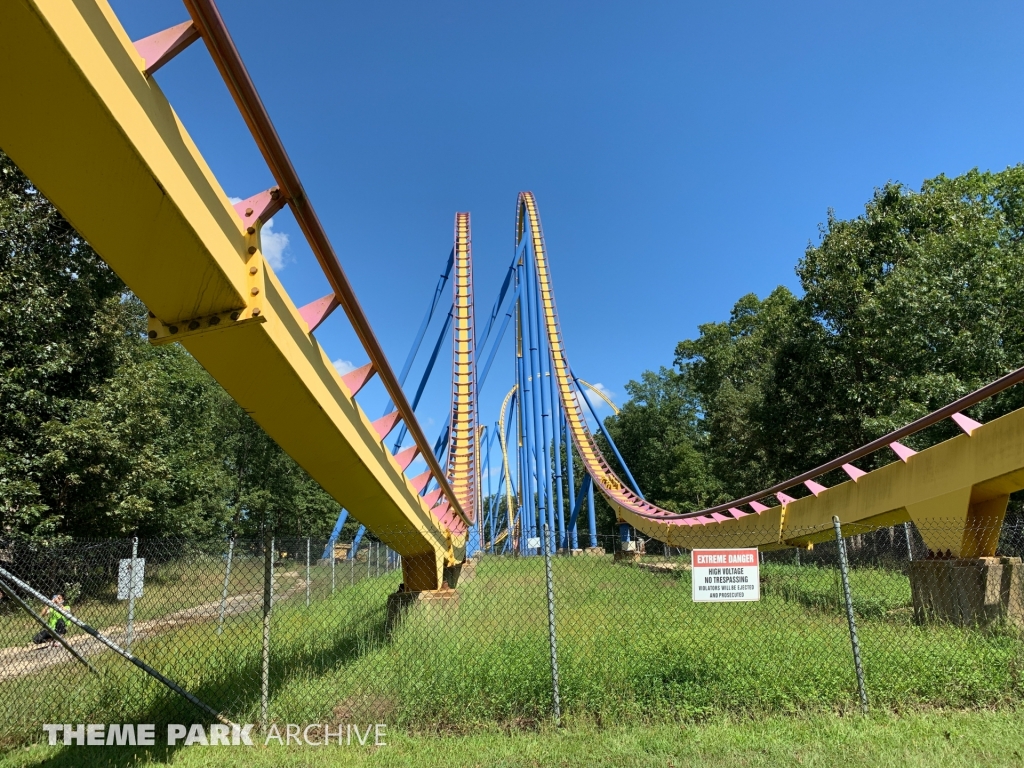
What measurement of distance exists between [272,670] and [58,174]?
13.7ft

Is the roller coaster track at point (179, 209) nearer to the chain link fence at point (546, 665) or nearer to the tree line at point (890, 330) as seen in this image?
the chain link fence at point (546, 665)

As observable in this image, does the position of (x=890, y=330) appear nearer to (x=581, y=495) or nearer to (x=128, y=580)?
(x=581, y=495)

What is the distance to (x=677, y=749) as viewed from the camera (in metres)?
3.41

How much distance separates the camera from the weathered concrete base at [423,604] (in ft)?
20.6

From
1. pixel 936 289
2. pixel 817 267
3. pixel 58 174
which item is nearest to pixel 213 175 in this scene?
pixel 58 174

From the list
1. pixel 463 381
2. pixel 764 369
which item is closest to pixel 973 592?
pixel 463 381

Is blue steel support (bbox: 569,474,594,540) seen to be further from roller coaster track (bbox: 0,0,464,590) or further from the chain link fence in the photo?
roller coaster track (bbox: 0,0,464,590)

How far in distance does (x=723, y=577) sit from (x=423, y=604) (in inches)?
132


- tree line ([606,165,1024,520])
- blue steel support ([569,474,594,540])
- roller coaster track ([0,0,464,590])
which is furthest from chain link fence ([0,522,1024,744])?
blue steel support ([569,474,594,540])

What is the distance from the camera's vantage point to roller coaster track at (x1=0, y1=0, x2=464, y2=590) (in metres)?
2.07

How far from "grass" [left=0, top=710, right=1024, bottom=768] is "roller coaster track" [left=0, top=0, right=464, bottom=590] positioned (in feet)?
5.83

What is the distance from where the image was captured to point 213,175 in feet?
8.98

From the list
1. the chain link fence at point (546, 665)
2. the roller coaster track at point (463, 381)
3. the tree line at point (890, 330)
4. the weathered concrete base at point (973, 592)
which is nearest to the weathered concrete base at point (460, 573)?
the chain link fence at point (546, 665)

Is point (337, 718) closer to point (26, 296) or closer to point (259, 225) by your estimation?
point (259, 225)
